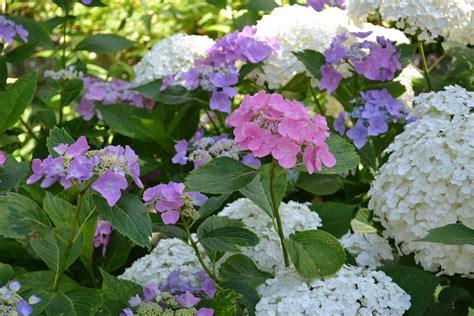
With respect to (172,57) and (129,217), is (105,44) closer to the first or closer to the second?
(172,57)

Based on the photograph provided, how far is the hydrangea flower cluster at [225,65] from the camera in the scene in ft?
7.31

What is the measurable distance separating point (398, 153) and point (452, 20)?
0.61 metres

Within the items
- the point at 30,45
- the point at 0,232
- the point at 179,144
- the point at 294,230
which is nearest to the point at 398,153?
the point at 294,230

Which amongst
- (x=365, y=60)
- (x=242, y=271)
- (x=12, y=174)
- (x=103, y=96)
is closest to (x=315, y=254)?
(x=242, y=271)

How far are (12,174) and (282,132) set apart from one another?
52cm

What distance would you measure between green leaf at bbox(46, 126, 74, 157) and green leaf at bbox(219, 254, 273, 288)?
38 centimetres

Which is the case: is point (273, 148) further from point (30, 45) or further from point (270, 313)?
point (30, 45)

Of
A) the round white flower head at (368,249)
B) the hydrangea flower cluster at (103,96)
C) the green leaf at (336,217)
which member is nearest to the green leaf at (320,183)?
the green leaf at (336,217)

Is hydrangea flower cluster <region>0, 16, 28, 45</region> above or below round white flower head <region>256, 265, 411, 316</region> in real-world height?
below

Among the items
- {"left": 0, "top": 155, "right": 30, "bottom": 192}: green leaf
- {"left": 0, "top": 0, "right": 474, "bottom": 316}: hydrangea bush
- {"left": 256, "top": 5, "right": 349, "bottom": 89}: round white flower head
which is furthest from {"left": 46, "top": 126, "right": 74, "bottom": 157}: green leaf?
{"left": 256, "top": 5, "right": 349, "bottom": 89}: round white flower head

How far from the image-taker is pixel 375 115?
2.02 m

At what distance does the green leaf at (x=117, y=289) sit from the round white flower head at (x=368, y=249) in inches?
19.0

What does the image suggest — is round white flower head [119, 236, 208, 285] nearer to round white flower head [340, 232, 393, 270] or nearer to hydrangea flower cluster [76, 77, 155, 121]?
round white flower head [340, 232, 393, 270]

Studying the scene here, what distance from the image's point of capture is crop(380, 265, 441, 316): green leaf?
154cm
